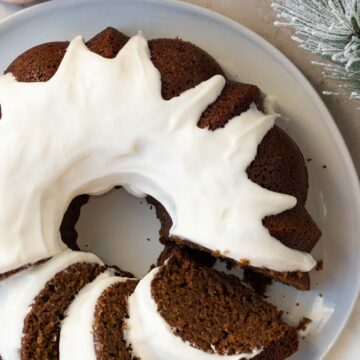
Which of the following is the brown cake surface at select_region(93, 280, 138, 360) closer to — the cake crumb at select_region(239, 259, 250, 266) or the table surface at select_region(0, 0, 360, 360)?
the cake crumb at select_region(239, 259, 250, 266)

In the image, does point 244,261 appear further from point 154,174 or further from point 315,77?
point 315,77

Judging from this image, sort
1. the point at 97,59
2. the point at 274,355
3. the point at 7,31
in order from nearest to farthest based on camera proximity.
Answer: the point at 97,59 → the point at 274,355 → the point at 7,31

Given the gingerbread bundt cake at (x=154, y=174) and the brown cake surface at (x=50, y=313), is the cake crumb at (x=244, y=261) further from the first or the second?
the brown cake surface at (x=50, y=313)

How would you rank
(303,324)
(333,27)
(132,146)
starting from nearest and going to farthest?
(333,27) → (132,146) → (303,324)

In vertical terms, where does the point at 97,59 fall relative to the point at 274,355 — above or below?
above

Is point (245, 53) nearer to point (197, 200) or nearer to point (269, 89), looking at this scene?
point (269, 89)

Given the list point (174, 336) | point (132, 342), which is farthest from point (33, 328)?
point (174, 336)

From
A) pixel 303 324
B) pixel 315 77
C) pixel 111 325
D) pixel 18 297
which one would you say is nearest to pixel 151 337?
pixel 111 325
